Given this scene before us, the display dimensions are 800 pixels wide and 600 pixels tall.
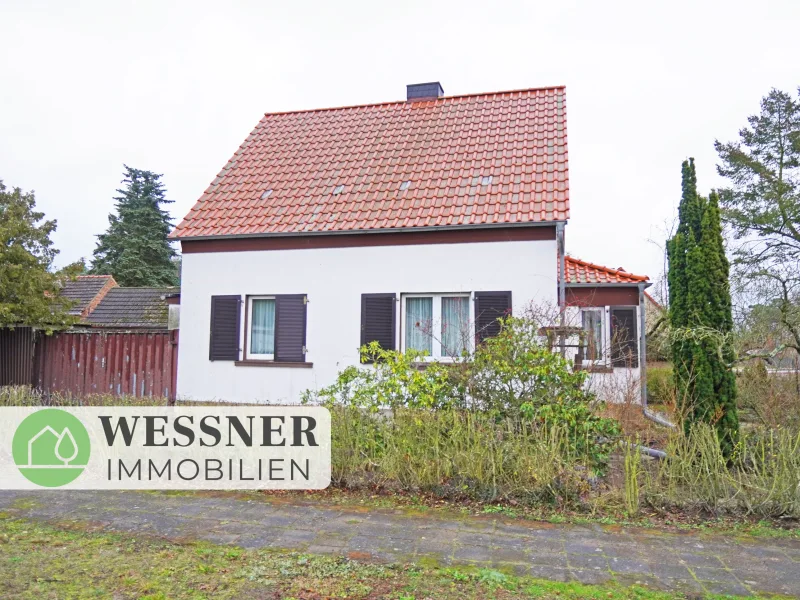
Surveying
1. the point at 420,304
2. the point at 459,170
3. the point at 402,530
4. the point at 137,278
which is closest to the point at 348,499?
the point at 402,530

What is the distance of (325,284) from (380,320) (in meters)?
1.32

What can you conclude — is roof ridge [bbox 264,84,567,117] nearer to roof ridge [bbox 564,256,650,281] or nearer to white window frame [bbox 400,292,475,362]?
roof ridge [bbox 564,256,650,281]

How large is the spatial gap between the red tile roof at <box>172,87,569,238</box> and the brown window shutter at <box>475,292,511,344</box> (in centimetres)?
129

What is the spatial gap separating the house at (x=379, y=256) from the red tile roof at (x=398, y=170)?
0.04 meters

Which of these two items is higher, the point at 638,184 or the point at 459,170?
the point at 638,184

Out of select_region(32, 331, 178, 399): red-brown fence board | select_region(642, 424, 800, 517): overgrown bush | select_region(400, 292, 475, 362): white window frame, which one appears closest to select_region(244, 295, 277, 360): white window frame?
select_region(32, 331, 178, 399): red-brown fence board

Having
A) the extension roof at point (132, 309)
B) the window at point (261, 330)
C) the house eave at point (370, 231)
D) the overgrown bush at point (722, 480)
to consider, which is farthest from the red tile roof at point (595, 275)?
the extension roof at point (132, 309)

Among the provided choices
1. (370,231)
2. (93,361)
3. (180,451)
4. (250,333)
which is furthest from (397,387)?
(93,361)

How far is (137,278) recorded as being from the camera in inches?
1439

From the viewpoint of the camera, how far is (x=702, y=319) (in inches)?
265

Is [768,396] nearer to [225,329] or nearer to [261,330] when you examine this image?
[261,330]

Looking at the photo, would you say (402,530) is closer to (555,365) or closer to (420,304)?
(555,365)

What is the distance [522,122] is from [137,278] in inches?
1214

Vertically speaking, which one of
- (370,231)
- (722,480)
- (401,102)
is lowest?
(722,480)
